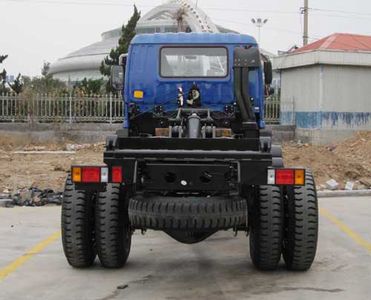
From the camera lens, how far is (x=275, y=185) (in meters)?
6.35

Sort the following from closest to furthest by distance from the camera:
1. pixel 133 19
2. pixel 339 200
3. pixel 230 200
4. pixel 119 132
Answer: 1. pixel 230 200
2. pixel 119 132
3. pixel 339 200
4. pixel 133 19

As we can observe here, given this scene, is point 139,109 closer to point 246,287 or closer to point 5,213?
point 246,287

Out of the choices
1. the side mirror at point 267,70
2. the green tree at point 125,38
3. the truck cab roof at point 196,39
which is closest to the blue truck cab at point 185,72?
the truck cab roof at point 196,39

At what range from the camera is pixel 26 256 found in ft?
26.8

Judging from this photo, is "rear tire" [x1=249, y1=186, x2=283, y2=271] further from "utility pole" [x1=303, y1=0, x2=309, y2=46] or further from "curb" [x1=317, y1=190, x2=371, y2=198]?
"utility pole" [x1=303, y1=0, x2=309, y2=46]

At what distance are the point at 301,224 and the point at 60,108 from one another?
1951 cm

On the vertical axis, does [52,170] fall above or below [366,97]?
below

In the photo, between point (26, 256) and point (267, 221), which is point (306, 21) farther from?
point (267, 221)

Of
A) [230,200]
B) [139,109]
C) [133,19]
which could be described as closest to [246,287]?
[230,200]

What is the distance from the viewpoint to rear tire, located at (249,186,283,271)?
6789 mm

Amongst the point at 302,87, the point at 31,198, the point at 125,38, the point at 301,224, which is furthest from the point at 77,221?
the point at 125,38

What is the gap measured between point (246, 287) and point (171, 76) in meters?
3.27

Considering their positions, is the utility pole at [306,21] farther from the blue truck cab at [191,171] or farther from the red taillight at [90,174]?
the red taillight at [90,174]

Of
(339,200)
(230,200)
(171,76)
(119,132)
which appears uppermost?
(171,76)
